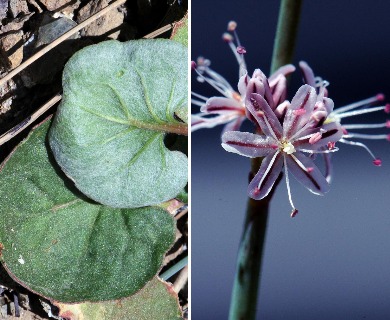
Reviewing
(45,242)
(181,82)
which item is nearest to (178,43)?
(181,82)

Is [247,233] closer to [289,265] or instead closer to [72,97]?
[289,265]

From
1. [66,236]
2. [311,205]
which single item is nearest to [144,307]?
[66,236]

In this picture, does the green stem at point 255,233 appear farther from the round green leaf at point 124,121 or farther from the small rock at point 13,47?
the small rock at point 13,47

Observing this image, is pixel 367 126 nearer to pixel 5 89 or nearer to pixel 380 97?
pixel 380 97

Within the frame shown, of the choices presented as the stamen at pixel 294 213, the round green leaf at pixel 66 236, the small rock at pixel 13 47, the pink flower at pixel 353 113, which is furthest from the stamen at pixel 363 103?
the small rock at pixel 13 47

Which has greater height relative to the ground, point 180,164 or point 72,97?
point 72,97

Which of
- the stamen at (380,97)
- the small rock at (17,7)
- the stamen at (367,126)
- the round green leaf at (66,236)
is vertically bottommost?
the round green leaf at (66,236)

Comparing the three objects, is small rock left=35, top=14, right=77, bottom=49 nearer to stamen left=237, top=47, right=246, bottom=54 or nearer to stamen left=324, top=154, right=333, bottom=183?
stamen left=237, top=47, right=246, bottom=54
